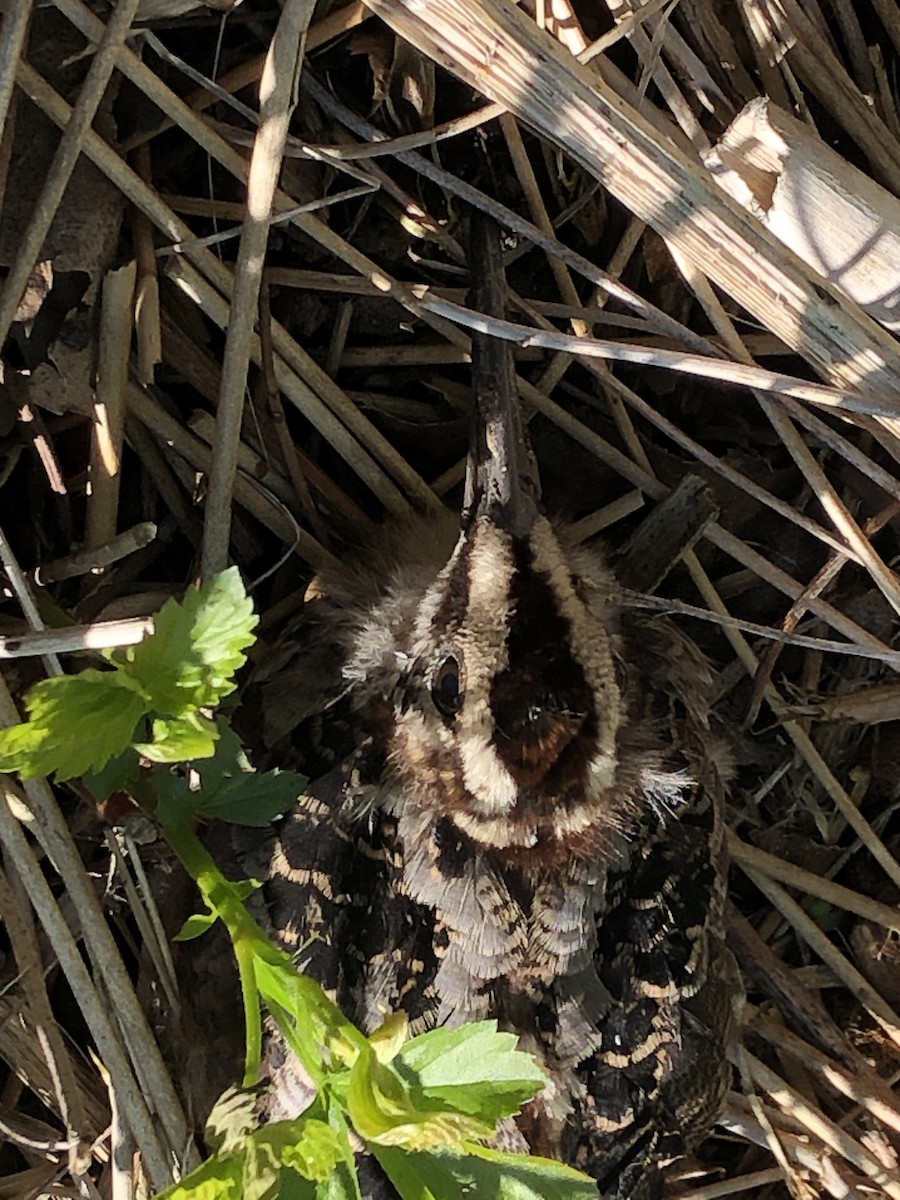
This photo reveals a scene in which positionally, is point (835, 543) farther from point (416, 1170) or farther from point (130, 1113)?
point (130, 1113)

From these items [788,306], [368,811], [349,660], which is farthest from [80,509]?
[788,306]

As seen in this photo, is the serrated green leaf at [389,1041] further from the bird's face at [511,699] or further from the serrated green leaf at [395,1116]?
the bird's face at [511,699]

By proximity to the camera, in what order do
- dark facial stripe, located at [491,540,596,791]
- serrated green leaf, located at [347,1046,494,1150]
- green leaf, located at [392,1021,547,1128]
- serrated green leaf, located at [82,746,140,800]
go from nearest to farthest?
serrated green leaf, located at [347,1046,494,1150]
green leaf, located at [392,1021,547,1128]
serrated green leaf, located at [82,746,140,800]
dark facial stripe, located at [491,540,596,791]

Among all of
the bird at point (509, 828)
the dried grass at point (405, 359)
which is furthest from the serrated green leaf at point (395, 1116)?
the dried grass at point (405, 359)

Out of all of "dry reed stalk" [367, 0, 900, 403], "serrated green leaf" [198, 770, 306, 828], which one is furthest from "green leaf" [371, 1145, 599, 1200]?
"dry reed stalk" [367, 0, 900, 403]

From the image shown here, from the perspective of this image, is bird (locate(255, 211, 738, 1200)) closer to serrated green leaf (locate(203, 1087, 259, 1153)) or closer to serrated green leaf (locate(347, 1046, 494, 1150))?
serrated green leaf (locate(203, 1087, 259, 1153))

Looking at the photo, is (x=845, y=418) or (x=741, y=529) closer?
(x=845, y=418)

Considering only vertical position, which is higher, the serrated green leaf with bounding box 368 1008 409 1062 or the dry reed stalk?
the dry reed stalk

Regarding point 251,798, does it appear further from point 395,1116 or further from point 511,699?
point 395,1116
